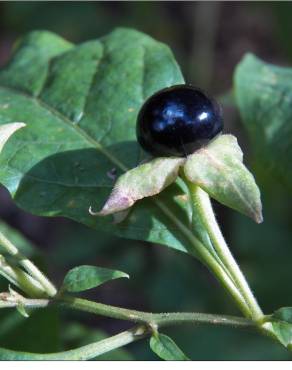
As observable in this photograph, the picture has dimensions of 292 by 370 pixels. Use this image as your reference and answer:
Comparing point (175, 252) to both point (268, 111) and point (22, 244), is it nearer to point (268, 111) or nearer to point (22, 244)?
point (22, 244)

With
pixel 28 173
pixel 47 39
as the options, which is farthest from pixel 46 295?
pixel 47 39

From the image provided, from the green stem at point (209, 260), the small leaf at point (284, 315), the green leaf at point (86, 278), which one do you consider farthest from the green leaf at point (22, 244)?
the small leaf at point (284, 315)

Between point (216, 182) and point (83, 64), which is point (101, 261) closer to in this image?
point (83, 64)

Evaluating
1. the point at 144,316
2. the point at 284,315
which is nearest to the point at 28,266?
the point at 144,316

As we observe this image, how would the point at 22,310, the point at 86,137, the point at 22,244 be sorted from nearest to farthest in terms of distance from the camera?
the point at 22,310 < the point at 86,137 < the point at 22,244

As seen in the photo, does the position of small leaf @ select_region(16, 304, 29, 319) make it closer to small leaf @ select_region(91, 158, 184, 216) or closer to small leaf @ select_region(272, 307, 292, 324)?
small leaf @ select_region(91, 158, 184, 216)
